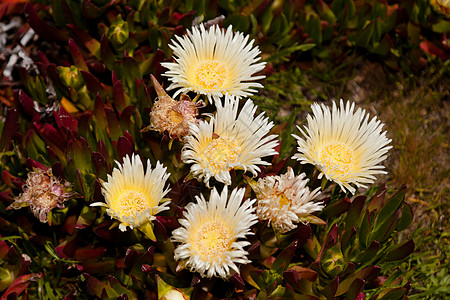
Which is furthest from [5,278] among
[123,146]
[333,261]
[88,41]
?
[333,261]

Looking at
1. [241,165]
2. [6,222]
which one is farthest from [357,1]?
[6,222]

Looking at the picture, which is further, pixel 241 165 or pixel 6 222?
pixel 6 222

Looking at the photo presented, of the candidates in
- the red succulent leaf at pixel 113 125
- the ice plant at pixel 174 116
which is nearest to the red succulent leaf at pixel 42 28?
the red succulent leaf at pixel 113 125

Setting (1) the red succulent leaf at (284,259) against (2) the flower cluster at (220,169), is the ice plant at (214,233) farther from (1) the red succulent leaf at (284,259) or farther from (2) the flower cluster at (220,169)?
(1) the red succulent leaf at (284,259)

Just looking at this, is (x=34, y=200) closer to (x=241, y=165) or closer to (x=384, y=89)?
(x=241, y=165)

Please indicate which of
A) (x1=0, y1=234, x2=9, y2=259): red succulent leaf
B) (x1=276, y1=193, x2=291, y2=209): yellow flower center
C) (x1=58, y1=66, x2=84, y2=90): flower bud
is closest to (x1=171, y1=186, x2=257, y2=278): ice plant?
(x1=276, y1=193, x2=291, y2=209): yellow flower center

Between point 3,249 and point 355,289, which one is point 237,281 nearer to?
point 355,289

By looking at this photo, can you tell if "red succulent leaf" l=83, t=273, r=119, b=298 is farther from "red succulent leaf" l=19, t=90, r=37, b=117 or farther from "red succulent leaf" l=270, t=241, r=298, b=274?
"red succulent leaf" l=19, t=90, r=37, b=117
